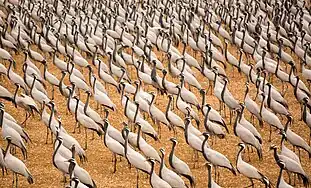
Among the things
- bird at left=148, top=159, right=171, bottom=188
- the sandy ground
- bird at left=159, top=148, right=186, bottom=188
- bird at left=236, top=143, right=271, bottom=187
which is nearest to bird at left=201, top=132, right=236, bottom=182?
bird at left=236, top=143, right=271, bottom=187

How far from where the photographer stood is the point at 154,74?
44.5 feet

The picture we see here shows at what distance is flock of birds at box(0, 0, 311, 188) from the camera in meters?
10.3

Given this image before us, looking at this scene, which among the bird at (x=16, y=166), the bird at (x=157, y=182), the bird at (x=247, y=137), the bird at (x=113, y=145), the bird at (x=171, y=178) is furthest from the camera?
the bird at (x=247, y=137)

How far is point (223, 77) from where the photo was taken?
45.8 feet

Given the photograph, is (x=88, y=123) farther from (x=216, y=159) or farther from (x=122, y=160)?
(x=216, y=159)

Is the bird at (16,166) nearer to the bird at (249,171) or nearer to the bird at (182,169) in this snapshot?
the bird at (182,169)

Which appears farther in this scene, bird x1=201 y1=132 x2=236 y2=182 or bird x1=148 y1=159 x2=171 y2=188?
bird x1=201 y1=132 x2=236 y2=182

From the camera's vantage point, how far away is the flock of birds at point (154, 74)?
33.7 ft

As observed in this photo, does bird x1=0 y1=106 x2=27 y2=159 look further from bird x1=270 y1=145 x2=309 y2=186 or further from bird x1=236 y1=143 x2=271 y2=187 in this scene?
bird x1=270 y1=145 x2=309 y2=186

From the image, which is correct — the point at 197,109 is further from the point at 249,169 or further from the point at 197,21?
the point at 197,21

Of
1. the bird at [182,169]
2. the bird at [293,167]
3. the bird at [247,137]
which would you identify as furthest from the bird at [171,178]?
the bird at [247,137]

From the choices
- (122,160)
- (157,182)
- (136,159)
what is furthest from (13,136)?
(157,182)

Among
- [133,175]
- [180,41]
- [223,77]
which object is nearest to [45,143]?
[133,175]

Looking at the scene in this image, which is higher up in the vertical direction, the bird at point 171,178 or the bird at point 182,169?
the bird at point 182,169
